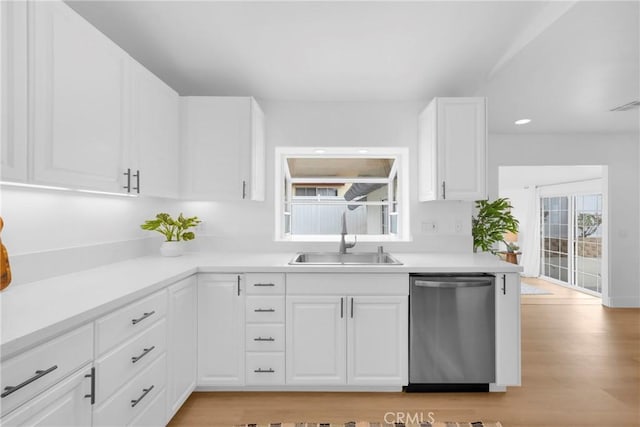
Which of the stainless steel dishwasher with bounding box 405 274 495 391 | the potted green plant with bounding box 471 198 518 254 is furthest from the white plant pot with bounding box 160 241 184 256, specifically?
the potted green plant with bounding box 471 198 518 254

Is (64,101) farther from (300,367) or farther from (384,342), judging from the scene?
(384,342)

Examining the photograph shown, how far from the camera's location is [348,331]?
7.24 ft

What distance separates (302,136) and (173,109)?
108cm

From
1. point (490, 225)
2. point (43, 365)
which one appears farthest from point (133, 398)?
point (490, 225)

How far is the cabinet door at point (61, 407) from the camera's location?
948 mm

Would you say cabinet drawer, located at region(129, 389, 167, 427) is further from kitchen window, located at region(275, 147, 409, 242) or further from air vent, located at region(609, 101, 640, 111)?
air vent, located at region(609, 101, 640, 111)

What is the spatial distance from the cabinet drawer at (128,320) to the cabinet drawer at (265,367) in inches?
29.7

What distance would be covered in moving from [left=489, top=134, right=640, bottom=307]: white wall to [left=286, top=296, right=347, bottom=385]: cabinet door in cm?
330

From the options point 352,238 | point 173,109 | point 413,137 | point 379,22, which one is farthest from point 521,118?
point 173,109

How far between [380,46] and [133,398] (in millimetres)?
2374

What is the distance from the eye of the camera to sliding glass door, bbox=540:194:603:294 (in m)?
5.55

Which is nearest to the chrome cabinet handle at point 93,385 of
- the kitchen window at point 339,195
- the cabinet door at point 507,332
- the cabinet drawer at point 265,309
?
the cabinet drawer at point 265,309

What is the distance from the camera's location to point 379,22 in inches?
75.4

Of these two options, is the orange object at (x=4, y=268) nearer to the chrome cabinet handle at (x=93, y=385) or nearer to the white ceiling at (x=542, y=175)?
the chrome cabinet handle at (x=93, y=385)
